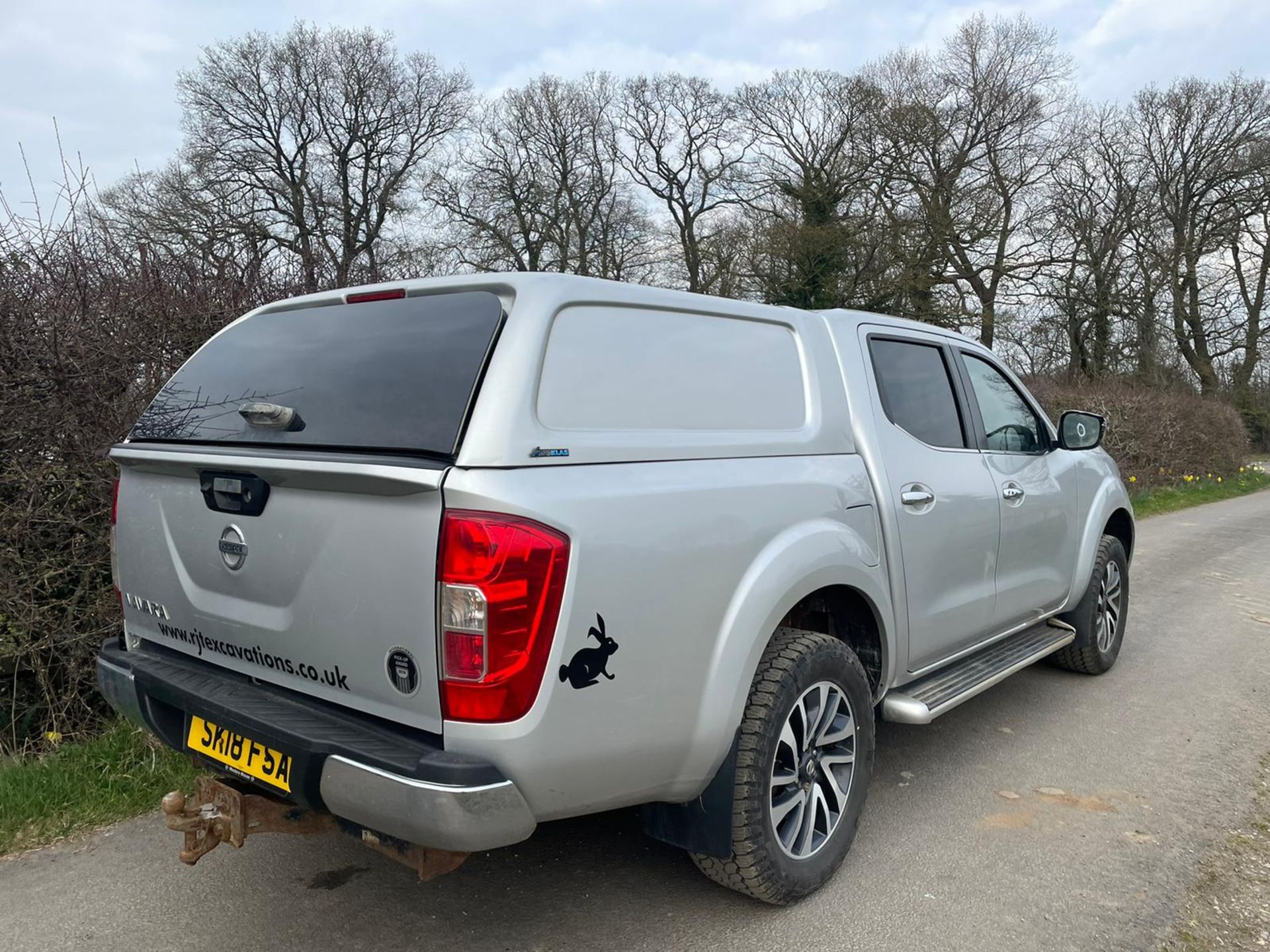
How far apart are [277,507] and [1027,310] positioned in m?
27.6

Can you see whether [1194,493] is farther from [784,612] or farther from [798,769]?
[784,612]

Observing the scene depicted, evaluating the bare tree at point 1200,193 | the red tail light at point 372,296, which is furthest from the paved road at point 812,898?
the bare tree at point 1200,193

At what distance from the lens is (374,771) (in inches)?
82.4

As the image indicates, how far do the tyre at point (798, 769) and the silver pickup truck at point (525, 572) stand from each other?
0.04 ft

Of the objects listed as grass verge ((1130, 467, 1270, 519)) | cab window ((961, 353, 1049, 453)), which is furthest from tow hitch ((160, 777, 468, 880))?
grass verge ((1130, 467, 1270, 519))

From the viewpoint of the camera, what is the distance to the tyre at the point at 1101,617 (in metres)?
4.96

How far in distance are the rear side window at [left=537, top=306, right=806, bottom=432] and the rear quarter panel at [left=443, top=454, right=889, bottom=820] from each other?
0.15 metres

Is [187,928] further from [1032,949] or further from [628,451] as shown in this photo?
[1032,949]

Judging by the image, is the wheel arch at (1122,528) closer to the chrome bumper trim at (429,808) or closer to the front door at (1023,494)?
the front door at (1023,494)

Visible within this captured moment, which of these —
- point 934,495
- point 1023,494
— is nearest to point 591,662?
point 934,495

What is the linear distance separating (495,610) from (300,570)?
62 centimetres

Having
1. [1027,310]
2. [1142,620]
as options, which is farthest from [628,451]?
[1027,310]

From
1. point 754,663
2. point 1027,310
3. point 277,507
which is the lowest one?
point 754,663

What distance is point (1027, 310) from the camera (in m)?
26.5
